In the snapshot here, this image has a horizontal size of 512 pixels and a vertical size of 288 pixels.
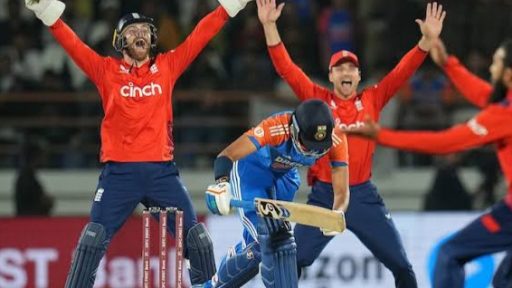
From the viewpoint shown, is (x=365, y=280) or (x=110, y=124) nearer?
(x=110, y=124)

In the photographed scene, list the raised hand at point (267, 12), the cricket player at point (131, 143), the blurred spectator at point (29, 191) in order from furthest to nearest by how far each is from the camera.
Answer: the blurred spectator at point (29, 191), the raised hand at point (267, 12), the cricket player at point (131, 143)

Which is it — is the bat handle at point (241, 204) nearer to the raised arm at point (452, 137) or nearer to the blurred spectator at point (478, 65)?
the raised arm at point (452, 137)

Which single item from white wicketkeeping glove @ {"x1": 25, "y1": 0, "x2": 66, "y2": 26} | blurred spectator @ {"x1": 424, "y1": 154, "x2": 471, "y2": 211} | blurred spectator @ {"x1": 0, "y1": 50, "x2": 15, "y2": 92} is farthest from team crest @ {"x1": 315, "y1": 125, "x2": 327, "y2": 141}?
blurred spectator @ {"x1": 0, "y1": 50, "x2": 15, "y2": 92}

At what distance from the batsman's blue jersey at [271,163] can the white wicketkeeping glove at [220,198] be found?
43 centimetres

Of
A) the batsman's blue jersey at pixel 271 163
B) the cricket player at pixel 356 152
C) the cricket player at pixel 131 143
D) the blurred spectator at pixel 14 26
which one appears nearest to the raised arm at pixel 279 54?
the cricket player at pixel 356 152

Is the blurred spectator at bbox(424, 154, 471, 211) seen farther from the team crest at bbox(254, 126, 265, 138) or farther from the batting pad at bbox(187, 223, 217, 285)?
the team crest at bbox(254, 126, 265, 138)

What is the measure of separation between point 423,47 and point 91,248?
9.04 ft

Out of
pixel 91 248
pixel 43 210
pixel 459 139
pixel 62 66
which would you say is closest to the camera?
pixel 459 139

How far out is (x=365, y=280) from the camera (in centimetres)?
1347

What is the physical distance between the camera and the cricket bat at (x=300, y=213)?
9.55 m

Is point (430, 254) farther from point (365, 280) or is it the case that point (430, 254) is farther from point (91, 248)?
point (91, 248)

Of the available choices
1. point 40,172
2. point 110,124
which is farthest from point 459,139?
point 40,172

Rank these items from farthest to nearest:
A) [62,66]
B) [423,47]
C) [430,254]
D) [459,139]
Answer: [62,66] < [430,254] < [423,47] < [459,139]

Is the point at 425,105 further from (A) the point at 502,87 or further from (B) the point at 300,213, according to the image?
(B) the point at 300,213
